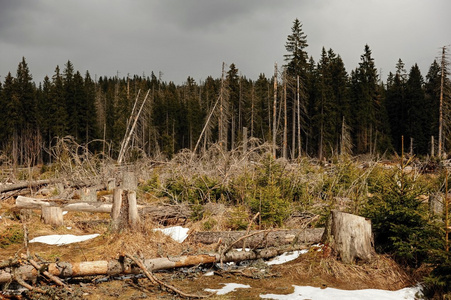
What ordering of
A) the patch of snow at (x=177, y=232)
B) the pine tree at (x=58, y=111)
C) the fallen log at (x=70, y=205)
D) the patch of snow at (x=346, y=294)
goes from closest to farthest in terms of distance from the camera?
the patch of snow at (x=346, y=294), the patch of snow at (x=177, y=232), the fallen log at (x=70, y=205), the pine tree at (x=58, y=111)

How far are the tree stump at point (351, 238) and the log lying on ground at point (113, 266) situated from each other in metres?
1.62

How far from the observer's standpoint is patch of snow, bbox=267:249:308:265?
6.60 m

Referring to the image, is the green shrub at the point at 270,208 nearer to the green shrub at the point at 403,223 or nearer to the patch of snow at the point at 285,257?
the patch of snow at the point at 285,257

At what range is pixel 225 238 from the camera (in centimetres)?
736

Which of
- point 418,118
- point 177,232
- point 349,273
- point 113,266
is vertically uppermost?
point 418,118

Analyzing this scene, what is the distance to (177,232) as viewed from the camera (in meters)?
8.05

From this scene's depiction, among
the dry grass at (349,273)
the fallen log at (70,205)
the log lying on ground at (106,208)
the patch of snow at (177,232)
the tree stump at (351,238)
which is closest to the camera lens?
the dry grass at (349,273)

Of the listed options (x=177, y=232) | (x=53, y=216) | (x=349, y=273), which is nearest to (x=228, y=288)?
(x=349, y=273)

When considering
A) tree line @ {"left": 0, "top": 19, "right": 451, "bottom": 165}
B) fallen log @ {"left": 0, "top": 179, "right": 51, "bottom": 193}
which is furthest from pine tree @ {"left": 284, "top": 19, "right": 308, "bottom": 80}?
fallen log @ {"left": 0, "top": 179, "right": 51, "bottom": 193}

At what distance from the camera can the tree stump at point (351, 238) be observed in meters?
5.88

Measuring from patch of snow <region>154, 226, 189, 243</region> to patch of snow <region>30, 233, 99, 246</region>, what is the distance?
1.79 m

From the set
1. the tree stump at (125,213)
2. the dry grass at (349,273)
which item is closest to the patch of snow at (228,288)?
the dry grass at (349,273)

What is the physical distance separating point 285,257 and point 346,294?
1.80 metres

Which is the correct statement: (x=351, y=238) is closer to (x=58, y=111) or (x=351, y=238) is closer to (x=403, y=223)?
(x=403, y=223)
